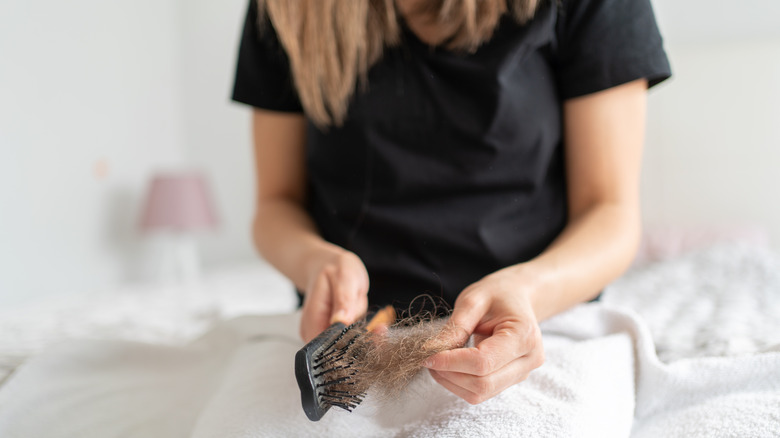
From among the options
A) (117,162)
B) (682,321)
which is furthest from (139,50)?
(682,321)

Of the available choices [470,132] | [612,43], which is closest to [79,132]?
[470,132]

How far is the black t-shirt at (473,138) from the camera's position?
1.93ft

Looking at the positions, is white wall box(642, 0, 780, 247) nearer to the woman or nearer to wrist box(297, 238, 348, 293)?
the woman

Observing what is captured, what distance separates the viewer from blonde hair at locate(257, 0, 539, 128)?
62 cm

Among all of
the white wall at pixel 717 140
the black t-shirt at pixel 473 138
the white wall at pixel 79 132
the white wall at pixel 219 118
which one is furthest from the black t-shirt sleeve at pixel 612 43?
the white wall at pixel 219 118

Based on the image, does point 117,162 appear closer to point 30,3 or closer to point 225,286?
point 30,3

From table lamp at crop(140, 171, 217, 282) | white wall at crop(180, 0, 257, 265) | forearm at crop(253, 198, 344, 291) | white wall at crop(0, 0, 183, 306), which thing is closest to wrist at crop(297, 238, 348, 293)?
forearm at crop(253, 198, 344, 291)

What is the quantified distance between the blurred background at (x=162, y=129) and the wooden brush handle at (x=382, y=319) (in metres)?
1.17

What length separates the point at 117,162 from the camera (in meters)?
2.11

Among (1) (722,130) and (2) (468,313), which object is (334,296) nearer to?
(2) (468,313)

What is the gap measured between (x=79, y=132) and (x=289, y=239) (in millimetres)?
1591

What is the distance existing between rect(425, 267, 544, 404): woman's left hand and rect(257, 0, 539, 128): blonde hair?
0.31 meters

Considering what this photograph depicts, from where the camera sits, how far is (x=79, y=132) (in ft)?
6.23

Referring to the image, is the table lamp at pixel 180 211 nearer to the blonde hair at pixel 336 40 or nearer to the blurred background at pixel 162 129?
the blurred background at pixel 162 129
